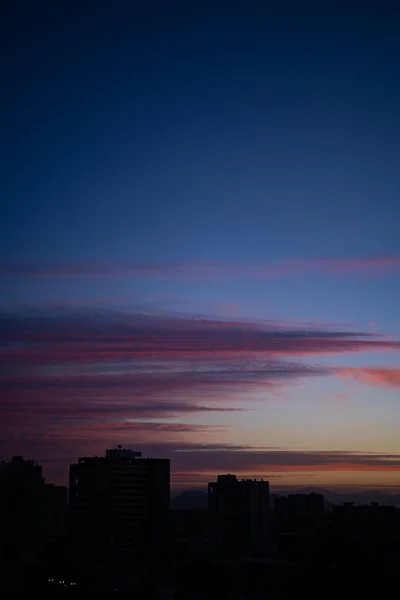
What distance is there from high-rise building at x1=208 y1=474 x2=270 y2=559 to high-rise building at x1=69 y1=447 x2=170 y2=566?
13.1 ft

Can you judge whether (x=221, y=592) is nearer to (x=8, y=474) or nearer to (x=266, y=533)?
(x=266, y=533)

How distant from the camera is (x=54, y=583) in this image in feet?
108

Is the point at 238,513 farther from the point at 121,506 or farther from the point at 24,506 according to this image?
the point at 24,506

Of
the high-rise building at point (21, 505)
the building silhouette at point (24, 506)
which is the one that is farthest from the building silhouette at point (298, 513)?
the high-rise building at point (21, 505)

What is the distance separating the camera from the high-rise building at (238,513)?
5650cm

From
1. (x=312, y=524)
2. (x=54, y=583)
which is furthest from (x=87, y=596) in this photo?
(x=312, y=524)

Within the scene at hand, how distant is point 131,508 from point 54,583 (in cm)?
2198

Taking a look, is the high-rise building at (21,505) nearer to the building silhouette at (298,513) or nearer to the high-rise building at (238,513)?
the high-rise building at (238,513)

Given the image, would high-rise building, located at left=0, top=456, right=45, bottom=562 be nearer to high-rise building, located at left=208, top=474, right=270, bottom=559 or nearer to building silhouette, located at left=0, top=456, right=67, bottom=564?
building silhouette, located at left=0, top=456, right=67, bottom=564

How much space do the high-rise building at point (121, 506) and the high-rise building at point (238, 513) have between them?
400cm

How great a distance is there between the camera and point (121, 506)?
5391 centimetres

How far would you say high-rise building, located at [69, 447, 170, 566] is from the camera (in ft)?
170

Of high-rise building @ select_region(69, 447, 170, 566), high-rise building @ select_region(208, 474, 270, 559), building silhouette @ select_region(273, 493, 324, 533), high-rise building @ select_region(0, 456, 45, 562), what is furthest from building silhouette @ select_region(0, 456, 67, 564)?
building silhouette @ select_region(273, 493, 324, 533)

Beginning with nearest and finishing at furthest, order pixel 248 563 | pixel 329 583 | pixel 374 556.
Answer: pixel 329 583 → pixel 374 556 → pixel 248 563
